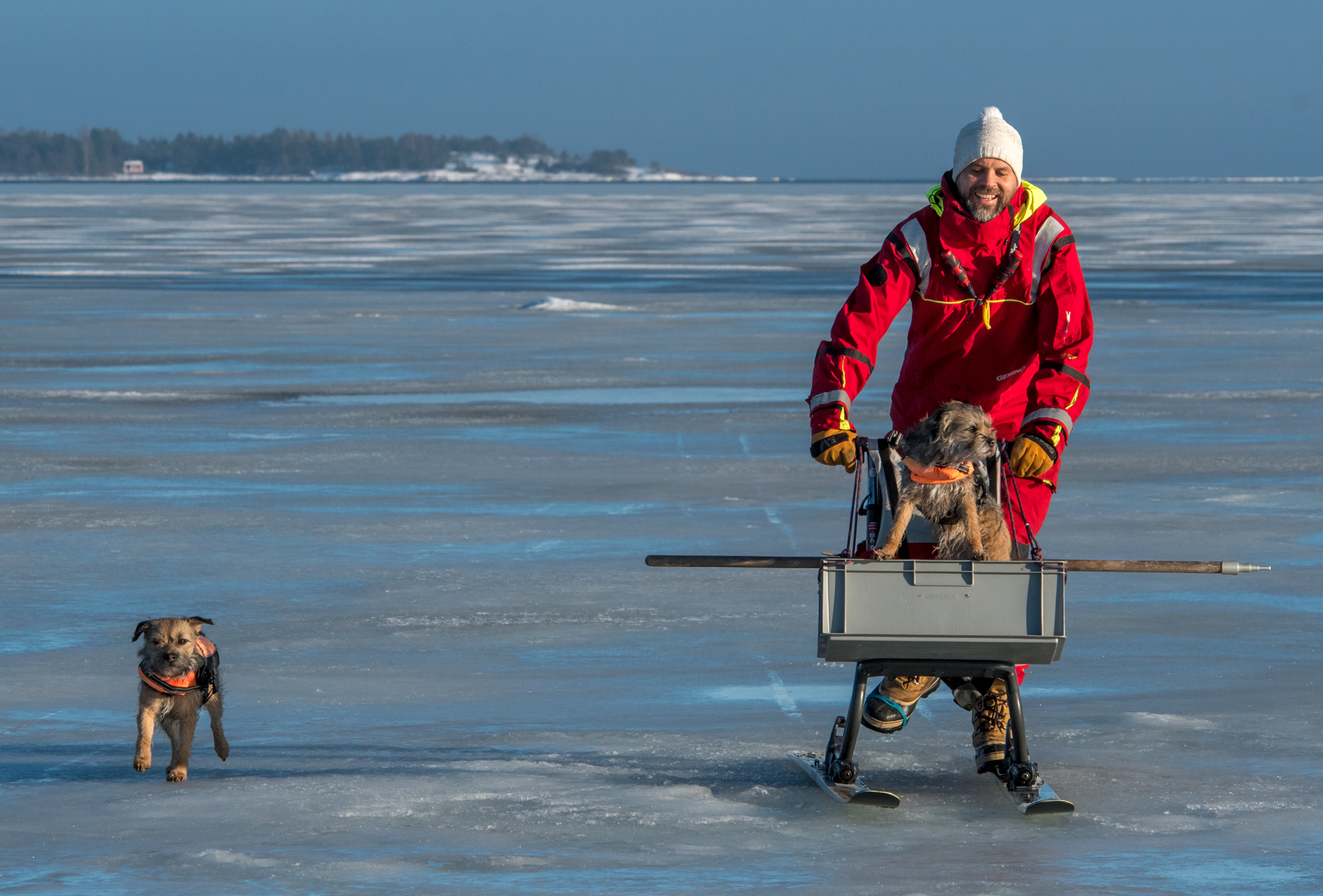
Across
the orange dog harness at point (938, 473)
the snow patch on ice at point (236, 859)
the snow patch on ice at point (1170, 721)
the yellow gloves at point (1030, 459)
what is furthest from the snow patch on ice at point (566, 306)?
the snow patch on ice at point (236, 859)

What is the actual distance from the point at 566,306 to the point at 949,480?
61.6ft

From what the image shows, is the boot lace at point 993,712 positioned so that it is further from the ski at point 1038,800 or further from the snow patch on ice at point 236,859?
the snow patch on ice at point 236,859

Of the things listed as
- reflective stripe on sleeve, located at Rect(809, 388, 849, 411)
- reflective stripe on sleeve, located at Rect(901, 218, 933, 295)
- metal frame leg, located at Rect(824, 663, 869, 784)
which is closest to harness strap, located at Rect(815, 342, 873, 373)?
reflective stripe on sleeve, located at Rect(809, 388, 849, 411)

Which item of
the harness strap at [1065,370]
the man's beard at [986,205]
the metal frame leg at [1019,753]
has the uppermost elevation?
the man's beard at [986,205]

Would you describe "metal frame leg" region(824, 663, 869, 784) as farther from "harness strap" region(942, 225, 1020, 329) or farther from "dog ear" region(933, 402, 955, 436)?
"harness strap" region(942, 225, 1020, 329)

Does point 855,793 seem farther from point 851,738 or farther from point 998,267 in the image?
point 998,267

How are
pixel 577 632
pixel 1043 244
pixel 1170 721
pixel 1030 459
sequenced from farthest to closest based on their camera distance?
pixel 577 632
pixel 1170 721
pixel 1043 244
pixel 1030 459

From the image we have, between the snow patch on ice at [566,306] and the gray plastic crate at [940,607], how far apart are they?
18377 mm

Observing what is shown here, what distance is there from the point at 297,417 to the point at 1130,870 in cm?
952

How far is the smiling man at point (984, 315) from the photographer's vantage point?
474cm

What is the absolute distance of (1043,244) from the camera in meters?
4.82

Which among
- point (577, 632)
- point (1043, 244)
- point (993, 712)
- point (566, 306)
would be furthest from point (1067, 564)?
point (566, 306)

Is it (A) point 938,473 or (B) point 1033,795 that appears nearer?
(A) point 938,473

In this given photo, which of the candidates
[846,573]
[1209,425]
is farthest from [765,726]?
[1209,425]
